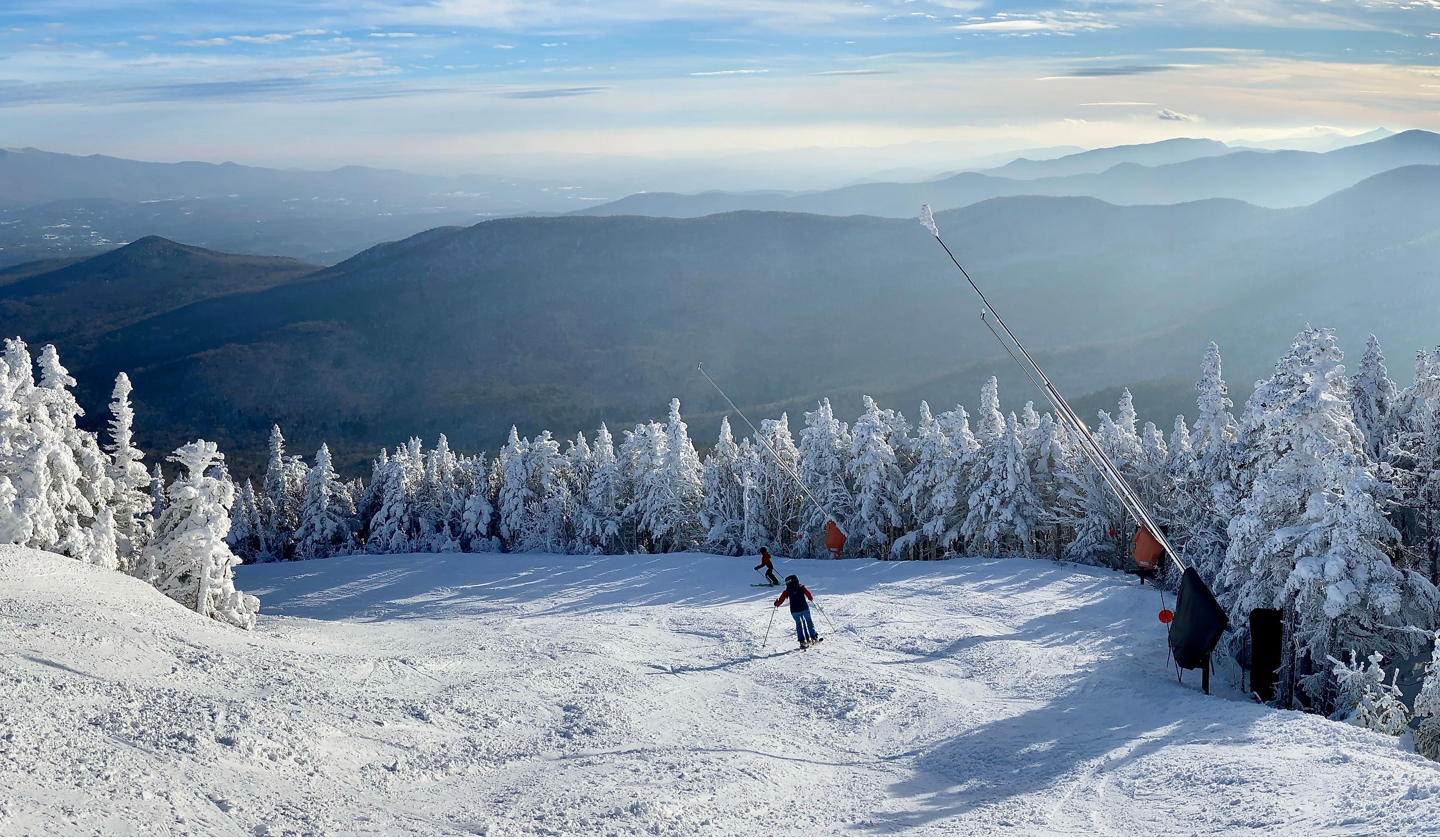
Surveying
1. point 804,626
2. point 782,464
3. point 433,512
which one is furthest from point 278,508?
point 804,626

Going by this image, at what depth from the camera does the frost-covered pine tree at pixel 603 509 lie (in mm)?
42812

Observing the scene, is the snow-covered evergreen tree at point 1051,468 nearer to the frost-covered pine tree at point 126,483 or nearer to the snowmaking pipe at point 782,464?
the snowmaking pipe at point 782,464

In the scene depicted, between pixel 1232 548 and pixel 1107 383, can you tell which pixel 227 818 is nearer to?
pixel 1232 548

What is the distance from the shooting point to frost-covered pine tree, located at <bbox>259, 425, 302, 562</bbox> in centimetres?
5566

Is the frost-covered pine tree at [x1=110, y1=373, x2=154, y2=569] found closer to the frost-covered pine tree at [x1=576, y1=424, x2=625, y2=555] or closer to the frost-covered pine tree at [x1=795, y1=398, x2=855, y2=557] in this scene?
the frost-covered pine tree at [x1=795, y1=398, x2=855, y2=557]

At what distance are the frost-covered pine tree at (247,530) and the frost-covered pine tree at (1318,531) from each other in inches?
2065

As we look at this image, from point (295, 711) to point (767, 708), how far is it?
576cm

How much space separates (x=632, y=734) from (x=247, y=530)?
51382 mm

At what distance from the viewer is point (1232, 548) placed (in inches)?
691

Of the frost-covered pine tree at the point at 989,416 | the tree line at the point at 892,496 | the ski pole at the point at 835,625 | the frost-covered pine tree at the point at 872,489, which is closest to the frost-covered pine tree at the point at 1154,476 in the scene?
the tree line at the point at 892,496

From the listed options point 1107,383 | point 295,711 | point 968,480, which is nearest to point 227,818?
point 295,711

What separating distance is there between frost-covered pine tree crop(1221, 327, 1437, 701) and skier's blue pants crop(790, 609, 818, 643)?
8.36 metres

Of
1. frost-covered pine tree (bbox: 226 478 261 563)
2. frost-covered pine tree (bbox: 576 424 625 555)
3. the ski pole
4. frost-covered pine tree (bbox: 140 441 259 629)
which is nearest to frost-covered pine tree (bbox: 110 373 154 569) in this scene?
frost-covered pine tree (bbox: 140 441 259 629)

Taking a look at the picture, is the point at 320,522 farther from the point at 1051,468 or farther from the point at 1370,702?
the point at 1370,702
